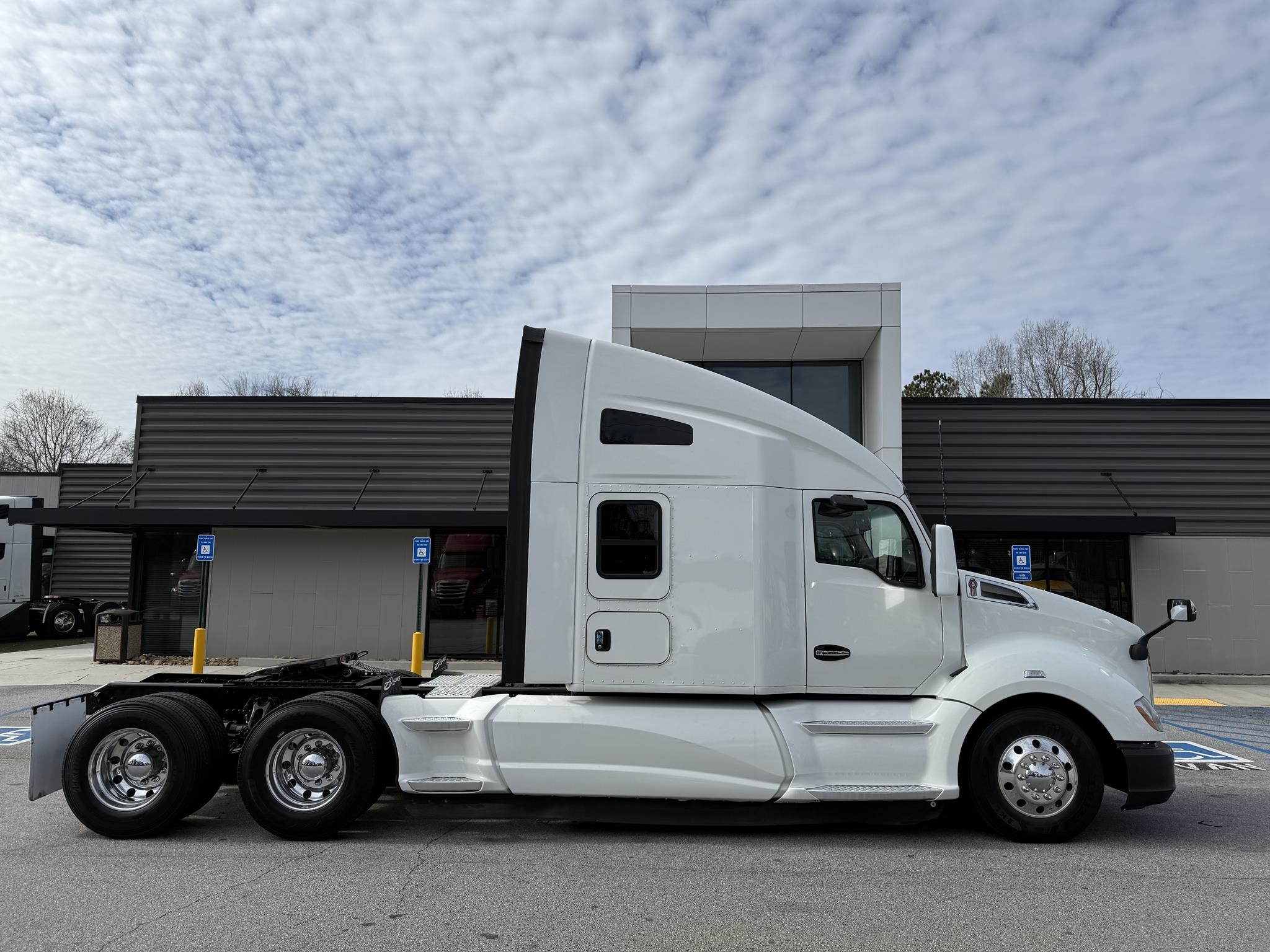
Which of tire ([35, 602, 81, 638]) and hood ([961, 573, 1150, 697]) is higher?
hood ([961, 573, 1150, 697])

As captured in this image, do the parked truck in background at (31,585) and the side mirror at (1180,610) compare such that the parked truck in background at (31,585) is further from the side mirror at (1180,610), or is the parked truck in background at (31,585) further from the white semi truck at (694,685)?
the side mirror at (1180,610)

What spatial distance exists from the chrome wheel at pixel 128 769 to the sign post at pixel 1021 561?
1380 centimetres

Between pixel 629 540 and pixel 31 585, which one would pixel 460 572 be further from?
pixel 31 585

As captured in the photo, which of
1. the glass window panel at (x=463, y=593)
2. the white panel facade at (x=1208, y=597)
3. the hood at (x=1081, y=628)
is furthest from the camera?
the glass window panel at (x=463, y=593)

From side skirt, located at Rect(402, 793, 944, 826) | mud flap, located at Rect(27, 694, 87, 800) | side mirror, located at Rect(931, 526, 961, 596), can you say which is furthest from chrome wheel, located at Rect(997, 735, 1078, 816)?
mud flap, located at Rect(27, 694, 87, 800)

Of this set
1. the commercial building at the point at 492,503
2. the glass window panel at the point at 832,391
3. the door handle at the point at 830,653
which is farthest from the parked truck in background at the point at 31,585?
the door handle at the point at 830,653

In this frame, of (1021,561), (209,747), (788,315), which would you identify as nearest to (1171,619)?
(209,747)

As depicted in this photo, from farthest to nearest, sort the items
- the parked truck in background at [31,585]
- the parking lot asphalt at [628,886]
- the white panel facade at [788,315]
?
the parked truck in background at [31,585]
the white panel facade at [788,315]
the parking lot asphalt at [628,886]

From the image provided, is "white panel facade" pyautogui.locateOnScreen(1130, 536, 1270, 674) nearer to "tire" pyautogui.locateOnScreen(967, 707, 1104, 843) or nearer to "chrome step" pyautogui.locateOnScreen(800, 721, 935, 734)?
"tire" pyautogui.locateOnScreen(967, 707, 1104, 843)

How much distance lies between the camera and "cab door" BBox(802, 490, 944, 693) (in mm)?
6059

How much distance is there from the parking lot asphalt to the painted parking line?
23.1ft

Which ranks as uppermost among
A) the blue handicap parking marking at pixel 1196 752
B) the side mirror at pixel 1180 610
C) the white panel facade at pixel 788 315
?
the white panel facade at pixel 788 315

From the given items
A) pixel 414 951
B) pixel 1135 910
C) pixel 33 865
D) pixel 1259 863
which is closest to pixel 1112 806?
pixel 1259 863

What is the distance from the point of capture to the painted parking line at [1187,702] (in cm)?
1302
